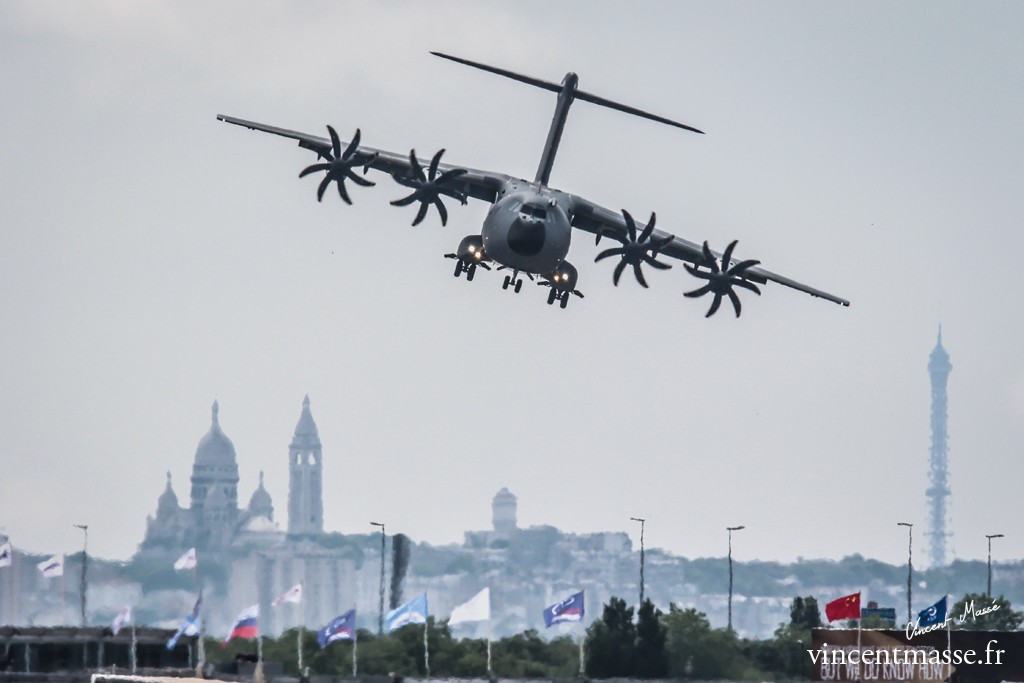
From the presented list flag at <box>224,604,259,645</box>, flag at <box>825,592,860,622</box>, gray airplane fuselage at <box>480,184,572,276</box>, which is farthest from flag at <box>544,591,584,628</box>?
gray airplane fuselage at <box>480,184,572,276</box>

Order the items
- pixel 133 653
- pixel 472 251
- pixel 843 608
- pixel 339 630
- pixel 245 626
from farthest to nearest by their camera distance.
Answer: pixel 133 653 < pixel 339 630 < pixel 245 626 < pixel 843 608 < pixel 472 251

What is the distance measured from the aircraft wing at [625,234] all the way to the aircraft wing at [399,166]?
3.57 metres

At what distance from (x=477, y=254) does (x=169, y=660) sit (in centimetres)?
4890

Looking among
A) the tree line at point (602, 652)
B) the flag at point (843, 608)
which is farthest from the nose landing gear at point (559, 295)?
the tree line at point (602, 652)

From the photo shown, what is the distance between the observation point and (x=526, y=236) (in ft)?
248

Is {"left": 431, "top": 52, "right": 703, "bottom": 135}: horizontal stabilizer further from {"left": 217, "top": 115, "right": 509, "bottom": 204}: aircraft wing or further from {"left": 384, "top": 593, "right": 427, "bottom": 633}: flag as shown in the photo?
{"left": 384, "top": 593, "right": 427, "bottom": 633}: flag

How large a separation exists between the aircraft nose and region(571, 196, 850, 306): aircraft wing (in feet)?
23.7

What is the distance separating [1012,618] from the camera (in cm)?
17812

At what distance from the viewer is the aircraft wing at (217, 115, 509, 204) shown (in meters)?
80.6

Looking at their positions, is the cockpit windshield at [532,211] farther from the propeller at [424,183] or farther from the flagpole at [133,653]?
the flagpole at [133,653]

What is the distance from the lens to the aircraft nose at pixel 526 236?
7575 cm

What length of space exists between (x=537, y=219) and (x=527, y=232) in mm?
829

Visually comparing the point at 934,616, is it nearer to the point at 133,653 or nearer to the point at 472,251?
the point at 472,251

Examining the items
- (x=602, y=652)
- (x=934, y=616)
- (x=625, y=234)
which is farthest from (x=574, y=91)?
(x=602, y=652)
